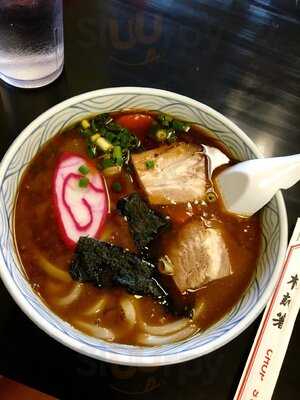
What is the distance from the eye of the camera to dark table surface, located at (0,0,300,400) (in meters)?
1.37

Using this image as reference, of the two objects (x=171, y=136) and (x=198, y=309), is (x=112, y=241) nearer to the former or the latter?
(x=198, y=309)

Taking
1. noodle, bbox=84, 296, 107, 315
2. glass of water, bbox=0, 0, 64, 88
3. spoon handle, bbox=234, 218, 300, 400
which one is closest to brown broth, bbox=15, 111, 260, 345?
noodle, bbox=84, 296, 107, 315

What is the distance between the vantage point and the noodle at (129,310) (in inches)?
50.9

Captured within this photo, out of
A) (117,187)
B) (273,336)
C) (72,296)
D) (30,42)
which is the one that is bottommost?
(273,336)

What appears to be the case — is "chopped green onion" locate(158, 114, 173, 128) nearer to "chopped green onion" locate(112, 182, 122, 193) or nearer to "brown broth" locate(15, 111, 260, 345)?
"brown broth" locate(15, 111, 260, 345)

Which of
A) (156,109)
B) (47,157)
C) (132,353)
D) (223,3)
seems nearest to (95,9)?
(223,3)

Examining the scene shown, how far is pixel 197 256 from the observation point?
1388 mm

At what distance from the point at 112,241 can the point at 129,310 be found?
0.67 ft

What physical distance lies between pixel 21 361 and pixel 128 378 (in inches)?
11.5

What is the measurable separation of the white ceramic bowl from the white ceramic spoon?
45mm

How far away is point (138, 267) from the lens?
1.34m

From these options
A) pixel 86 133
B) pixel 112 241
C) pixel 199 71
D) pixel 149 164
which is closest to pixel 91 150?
pixel 86 133

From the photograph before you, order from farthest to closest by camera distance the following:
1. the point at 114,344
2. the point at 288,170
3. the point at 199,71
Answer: the point at 199,71
the point at 288,170
the point at 114,344

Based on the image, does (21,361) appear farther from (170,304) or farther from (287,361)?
(287,361)
